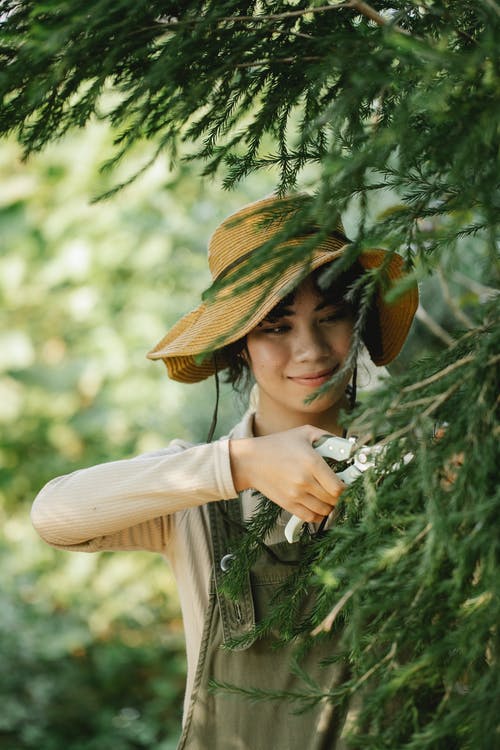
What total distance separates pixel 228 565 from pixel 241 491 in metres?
0.21

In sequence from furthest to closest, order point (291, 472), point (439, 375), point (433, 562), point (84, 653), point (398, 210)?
1. point (84, 653)
2. point (291, 472)
3. point (398, 210)
4. point (439, 375)
5. point (433, 562)

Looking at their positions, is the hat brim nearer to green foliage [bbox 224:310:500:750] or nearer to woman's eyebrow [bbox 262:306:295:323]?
woman's eyebrow [bbox 262:306:295:323]

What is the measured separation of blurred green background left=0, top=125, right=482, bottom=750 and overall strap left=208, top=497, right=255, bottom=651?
2.49 metres

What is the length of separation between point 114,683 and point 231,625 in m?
3.36

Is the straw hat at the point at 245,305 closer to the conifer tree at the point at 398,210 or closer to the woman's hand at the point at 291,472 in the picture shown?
the woman's hand at the point at 291,472

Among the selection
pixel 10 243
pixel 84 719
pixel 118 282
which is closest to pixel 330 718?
pixel 84 719

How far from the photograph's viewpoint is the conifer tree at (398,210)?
86 centimetres

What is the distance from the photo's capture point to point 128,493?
151cm

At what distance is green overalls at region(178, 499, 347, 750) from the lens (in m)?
1.56

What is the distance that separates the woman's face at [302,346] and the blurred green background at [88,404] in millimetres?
2484

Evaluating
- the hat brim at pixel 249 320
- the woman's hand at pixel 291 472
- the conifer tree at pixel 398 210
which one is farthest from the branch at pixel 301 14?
the woman's hand at pixel 291 472

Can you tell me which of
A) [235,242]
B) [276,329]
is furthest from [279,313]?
[235,242]

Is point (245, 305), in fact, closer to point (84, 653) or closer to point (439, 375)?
point (439, 375)

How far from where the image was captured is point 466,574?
2.88 ft
